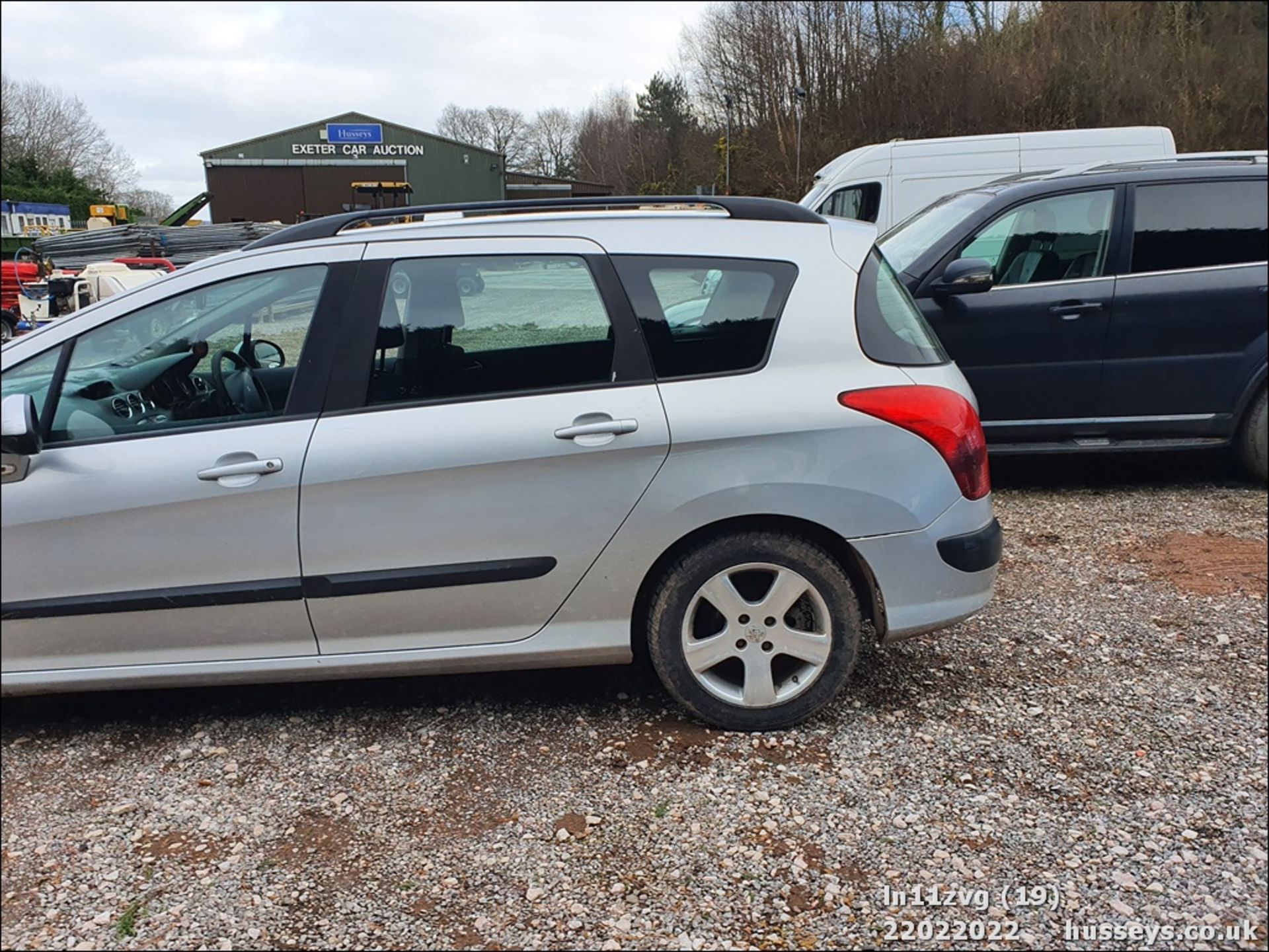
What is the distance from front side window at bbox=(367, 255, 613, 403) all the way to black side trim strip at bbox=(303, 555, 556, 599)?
19.6 inches

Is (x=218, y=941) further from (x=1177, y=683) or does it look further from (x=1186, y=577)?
(x=1186, y=577)

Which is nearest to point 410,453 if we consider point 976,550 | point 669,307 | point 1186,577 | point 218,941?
point 669,307

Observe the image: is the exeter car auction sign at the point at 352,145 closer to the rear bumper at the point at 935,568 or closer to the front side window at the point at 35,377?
the front side window at the point at 35,377

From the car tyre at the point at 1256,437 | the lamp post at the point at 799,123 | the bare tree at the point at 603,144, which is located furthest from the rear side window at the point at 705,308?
the bare tree at the point at 603,144

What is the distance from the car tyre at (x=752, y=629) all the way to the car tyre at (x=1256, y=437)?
11.5 ft

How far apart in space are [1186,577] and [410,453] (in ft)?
11.1

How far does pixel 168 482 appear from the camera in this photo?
8.02 feet

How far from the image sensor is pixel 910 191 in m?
9.55

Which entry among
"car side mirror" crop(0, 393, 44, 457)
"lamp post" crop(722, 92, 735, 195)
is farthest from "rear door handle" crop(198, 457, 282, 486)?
"lamp post" crop(722, 92, 735, 195)

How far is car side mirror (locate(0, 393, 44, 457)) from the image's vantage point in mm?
2260

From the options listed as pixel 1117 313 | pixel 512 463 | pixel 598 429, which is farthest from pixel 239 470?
pixel 1117 313

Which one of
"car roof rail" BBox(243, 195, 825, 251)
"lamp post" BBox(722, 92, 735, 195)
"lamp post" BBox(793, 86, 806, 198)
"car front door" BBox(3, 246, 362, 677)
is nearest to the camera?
"car front door" BBox(3, 246, 362, 677)

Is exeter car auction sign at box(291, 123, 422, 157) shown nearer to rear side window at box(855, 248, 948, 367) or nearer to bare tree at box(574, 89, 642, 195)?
bare tree at box(574, 89, 642, 195)

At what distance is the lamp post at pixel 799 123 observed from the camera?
5828mm
